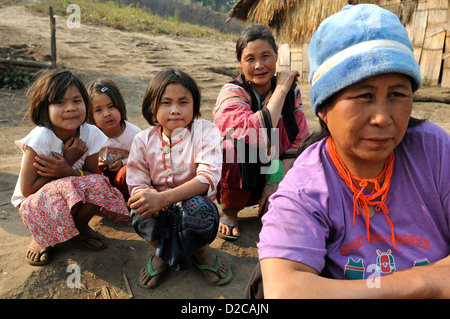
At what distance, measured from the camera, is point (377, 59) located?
1.12 m

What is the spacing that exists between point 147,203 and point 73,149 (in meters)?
0.79

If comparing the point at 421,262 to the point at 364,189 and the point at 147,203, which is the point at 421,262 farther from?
the point at 147,203

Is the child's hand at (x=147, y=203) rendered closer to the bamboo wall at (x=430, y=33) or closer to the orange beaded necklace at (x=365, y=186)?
the orange beaded necklace at (x=365, y=186)

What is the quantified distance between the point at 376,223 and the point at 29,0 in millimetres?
19767

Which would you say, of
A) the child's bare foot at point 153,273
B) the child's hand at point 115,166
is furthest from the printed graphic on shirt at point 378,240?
the child's hand at point 115,166

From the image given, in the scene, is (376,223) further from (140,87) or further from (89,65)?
(89,65)

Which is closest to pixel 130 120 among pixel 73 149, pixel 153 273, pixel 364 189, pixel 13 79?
pixel 13 79

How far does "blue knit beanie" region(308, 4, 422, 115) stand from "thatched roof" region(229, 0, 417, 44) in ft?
25.8

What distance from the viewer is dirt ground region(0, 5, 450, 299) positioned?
7.13 feet

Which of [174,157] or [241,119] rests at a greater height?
[241,119]

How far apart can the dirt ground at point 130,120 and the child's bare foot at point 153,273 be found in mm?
36

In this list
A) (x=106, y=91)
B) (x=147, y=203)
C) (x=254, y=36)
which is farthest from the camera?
(x=106, y=91)

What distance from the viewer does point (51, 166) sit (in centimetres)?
232

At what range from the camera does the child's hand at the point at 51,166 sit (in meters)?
2.30
